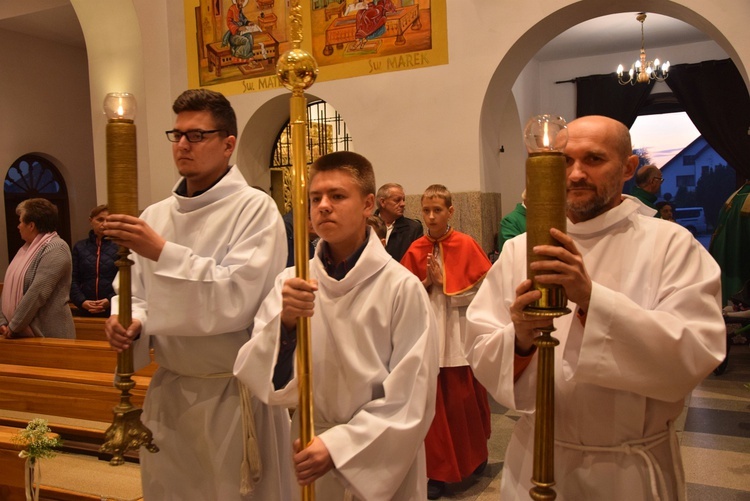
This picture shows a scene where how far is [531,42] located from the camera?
277 inches

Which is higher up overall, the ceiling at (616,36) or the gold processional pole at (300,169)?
the ceiling at (616,36)

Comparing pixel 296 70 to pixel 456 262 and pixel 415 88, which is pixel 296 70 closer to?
pixel 456 262

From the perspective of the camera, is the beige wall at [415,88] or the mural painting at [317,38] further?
the mural painting at [317,38]

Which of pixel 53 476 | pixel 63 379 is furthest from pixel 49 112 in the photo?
pixel 53 476

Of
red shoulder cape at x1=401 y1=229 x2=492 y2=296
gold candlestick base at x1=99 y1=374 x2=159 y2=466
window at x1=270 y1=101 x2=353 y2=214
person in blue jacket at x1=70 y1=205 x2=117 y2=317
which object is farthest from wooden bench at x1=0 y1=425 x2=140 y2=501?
window at x1=270 y1=101 x2=353 y2=214

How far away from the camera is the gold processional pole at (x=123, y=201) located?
6.34 ft

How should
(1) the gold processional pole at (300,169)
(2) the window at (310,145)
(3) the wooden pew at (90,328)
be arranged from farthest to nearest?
(2) the window at (310,145) → (3) the wooden pew at (90,328) → (1) the gold processional pole at (300,169)

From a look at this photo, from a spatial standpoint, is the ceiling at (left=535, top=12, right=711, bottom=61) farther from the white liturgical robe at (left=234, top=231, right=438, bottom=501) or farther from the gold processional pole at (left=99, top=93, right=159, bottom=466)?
the gold processional pole at (left=99, top=93, right=159, bottom=466)

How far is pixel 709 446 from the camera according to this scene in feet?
16.3

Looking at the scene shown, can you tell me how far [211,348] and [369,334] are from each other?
0.73 meters

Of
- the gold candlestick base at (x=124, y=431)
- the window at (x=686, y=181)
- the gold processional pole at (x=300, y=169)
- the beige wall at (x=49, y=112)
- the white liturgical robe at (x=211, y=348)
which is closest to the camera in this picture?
the gold processional pole at (x=300, y=169)

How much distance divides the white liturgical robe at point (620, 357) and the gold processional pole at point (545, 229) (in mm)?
315

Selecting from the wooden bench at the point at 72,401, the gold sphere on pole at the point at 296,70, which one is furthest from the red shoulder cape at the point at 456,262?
the gold sphere on pole at the point at 296,70

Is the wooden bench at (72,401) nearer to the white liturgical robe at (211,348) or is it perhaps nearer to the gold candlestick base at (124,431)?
the white liturgical robe at (211,348)
